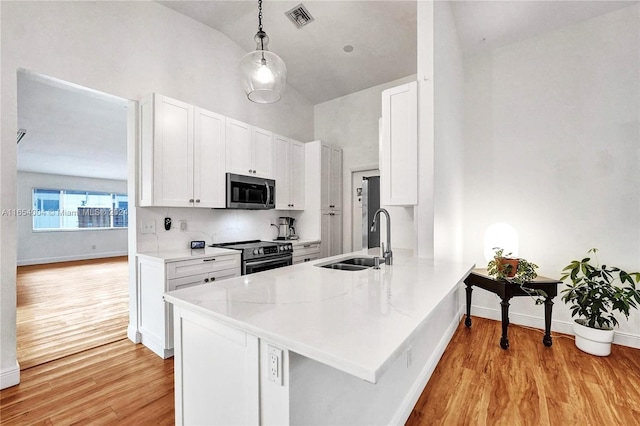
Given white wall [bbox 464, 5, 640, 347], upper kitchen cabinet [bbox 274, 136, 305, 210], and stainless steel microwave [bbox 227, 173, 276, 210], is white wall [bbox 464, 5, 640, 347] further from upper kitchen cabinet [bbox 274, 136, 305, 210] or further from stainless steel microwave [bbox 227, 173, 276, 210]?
stainless steel microwave [bbox 227, 173, 276, 210]

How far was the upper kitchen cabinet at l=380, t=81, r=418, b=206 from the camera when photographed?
101 inches

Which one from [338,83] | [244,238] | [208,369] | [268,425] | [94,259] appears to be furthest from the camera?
[94,259]

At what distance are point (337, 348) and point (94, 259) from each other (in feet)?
33.7

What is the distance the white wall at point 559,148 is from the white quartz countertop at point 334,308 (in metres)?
2.22

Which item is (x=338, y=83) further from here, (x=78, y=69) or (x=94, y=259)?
(x=94, y=259)

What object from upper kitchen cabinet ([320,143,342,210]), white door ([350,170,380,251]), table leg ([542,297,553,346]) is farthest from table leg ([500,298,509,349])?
upper kitchen cabinet ([320,143,342,210])

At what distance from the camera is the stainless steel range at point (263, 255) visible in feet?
10.6

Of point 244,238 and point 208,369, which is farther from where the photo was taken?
point 244,238

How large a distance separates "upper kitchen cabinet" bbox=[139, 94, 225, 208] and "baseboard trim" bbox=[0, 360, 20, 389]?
1564 millimetres

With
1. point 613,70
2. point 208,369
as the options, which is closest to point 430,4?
point 613,70

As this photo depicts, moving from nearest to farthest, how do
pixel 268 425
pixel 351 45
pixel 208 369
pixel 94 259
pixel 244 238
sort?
pixel 268 425
pixel 208 369
pixel 351 45
pixel 244 238
pixel 94 259

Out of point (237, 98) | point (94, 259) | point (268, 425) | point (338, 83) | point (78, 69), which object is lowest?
point (94, 259)

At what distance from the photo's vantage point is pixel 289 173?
436 cm

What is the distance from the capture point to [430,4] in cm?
247
